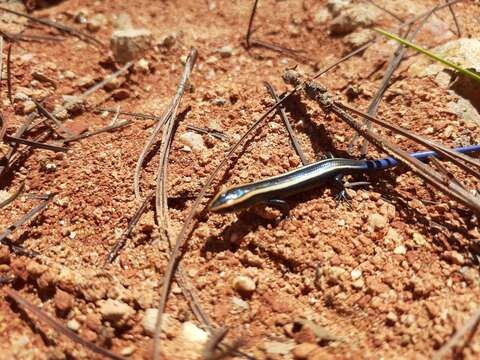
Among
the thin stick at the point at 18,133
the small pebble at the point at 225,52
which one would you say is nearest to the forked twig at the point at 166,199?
the small pebble at the point at 225,52

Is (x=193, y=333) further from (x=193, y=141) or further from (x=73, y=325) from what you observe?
Result: (x=193, y=141)

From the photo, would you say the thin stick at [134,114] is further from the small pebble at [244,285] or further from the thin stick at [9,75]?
the small pebble at [244,285]

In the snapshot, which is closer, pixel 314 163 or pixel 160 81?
pixel 314 163

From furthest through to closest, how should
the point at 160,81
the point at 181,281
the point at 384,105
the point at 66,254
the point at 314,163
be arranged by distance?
the point at 160,81 → the point at 384,105 → the point at 314,163 → the point at 66,254 → the point at 181,281

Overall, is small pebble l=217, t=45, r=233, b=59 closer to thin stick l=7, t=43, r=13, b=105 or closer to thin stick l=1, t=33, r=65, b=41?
thin stick l=1, t=33, r=65, b=41

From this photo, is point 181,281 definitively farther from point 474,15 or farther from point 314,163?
point 474,15

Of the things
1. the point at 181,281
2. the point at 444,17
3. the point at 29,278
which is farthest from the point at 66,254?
the point at 444,17
